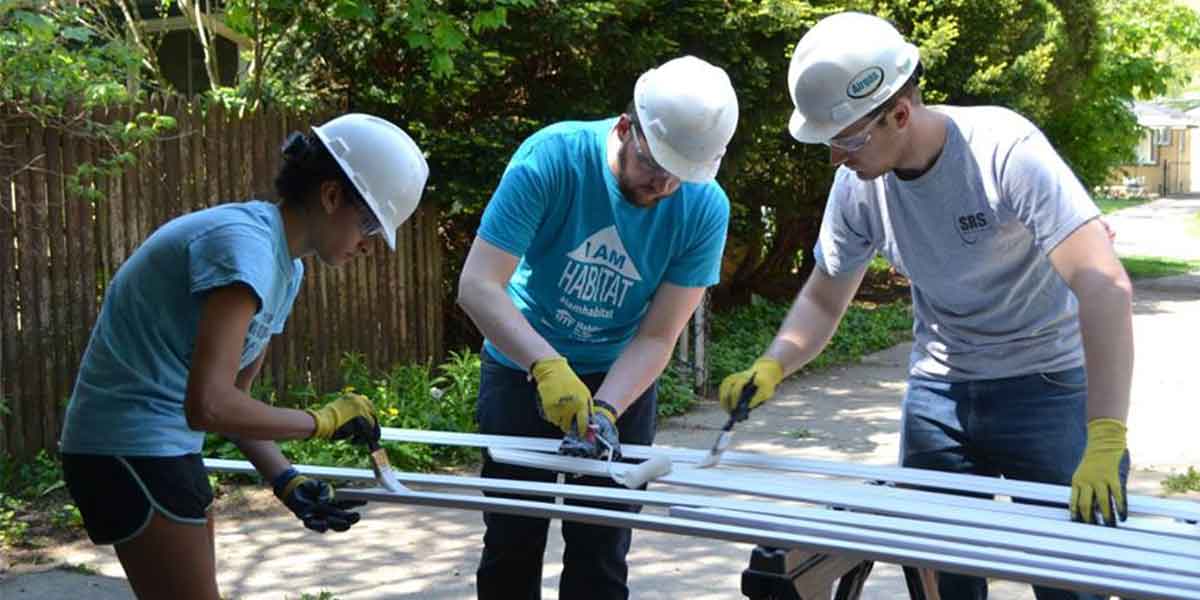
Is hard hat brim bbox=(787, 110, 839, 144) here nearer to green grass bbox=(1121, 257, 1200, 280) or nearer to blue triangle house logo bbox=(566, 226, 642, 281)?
blue triangle house logo bbox=(566, 226, 642, 281)

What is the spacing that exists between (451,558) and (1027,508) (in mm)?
3299

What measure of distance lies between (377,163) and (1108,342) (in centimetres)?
166

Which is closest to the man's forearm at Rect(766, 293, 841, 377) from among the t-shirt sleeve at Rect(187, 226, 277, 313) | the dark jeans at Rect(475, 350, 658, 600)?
→ the dark jeans at Rect(475, 350, 658, 600)

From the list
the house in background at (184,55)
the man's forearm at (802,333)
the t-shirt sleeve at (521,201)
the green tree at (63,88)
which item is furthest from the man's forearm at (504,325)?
the house in background at (184,55)

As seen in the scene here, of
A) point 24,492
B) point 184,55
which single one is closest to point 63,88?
point 24,492

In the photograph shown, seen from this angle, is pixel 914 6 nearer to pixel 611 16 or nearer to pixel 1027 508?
pixel 611 16

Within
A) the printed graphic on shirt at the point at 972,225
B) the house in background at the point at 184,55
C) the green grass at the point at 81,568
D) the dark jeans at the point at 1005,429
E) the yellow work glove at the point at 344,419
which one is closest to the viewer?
the yellow work glove at the point at 344,419

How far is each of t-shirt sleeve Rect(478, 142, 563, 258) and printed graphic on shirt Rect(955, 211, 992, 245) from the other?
1067 millimetres

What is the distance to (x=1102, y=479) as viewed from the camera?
9.86 feet

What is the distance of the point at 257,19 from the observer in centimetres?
909

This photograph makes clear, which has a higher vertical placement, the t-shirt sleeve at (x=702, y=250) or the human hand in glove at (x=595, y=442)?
the t-shirt sleeve at (x=702, y=250)

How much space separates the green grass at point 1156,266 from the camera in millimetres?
20009

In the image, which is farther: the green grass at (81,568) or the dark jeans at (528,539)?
the green grass at (81,568)

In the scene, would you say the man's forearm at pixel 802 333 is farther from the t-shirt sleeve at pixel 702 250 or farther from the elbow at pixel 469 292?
the elbow at pixel 469 292
